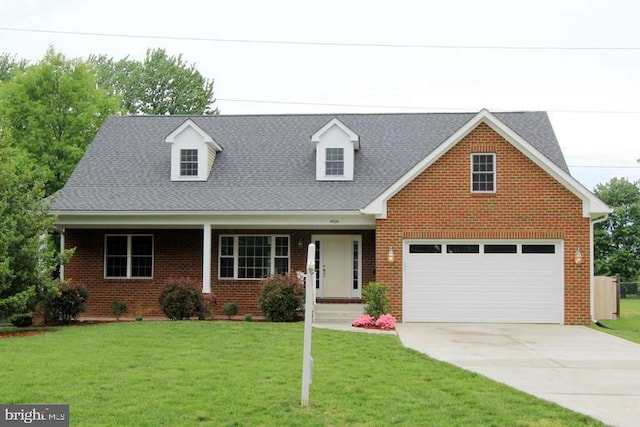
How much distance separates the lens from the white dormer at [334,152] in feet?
73.6

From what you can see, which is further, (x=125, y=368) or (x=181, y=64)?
(x=181, y=64)

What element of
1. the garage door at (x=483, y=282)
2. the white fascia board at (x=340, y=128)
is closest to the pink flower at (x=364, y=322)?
the garage door at (x=483, y=282)

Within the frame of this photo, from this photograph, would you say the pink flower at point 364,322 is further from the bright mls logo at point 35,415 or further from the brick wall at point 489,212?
the bright mls logo at point 35,415

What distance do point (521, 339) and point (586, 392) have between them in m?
6.04

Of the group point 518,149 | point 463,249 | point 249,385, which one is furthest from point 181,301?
point 249,385

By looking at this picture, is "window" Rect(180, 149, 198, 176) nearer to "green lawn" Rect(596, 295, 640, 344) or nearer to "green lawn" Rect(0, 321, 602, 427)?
"green lawn" Rect(0, 321, 602, 427)

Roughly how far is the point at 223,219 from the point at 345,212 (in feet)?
11.3

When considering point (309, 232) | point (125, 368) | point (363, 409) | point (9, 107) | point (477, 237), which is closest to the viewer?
point (363, 409)

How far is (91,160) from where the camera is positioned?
2398 centimetres

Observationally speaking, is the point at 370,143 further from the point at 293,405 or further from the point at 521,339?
the point at 293,405

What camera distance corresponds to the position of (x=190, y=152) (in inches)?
903

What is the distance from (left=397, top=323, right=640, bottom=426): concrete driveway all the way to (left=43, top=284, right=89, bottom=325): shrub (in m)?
8.42

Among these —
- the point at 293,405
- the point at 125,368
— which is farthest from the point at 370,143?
the point at 293,405

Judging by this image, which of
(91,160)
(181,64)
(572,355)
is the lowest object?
Result: (572,355)
